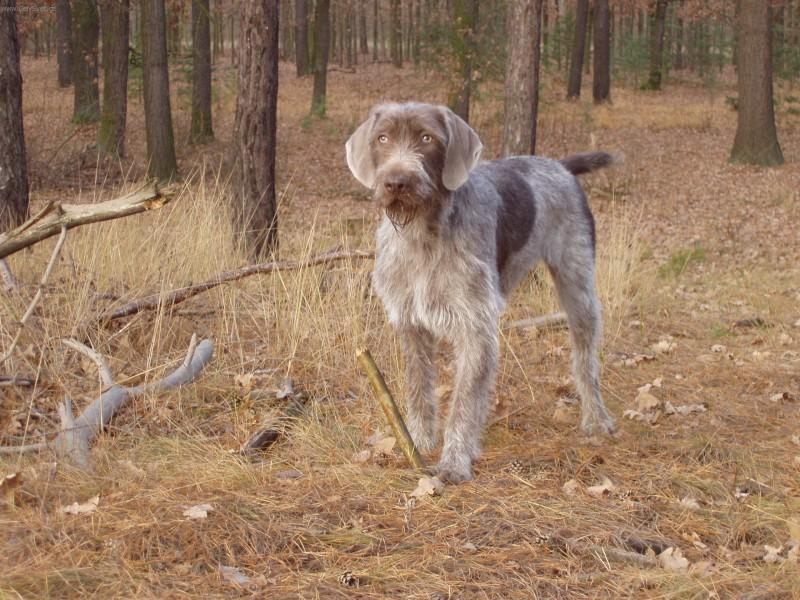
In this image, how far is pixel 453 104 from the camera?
55.9ft

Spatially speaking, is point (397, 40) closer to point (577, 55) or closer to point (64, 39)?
point (577, 55)

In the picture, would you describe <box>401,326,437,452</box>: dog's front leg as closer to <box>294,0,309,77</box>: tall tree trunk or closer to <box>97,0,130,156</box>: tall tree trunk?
<box>97,0,130,156</box>: tall tree trunk

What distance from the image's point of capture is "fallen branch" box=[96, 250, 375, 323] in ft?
18.5

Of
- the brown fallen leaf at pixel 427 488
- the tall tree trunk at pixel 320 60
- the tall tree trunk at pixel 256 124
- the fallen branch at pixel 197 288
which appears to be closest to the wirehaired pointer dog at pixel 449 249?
the brown fallen leaf at pixel 427 488

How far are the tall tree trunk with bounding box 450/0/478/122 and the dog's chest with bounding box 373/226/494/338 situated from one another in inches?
503

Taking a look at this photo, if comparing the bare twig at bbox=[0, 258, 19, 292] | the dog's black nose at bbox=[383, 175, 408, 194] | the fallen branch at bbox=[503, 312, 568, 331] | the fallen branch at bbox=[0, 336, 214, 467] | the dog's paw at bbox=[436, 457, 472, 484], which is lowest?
the fallen branch at bbox=[503, 312, 568, 331]

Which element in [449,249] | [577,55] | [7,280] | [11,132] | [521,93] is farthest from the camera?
[577,55]

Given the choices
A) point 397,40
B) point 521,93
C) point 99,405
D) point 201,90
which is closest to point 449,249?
point 99,405

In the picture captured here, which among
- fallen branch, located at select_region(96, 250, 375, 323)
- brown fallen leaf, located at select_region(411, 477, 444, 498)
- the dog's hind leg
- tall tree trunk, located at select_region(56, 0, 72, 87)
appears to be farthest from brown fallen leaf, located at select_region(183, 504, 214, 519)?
tall tree trunk, located at select_region(56, 0, 72, 87)

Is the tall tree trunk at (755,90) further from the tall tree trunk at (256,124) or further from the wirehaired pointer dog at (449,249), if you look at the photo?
the wirehaired pointer dog at (449,249)

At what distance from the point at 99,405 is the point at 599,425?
2.65 metres

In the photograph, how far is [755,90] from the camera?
1722 cm

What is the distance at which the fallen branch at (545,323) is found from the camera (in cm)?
692

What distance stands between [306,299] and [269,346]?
1.31ft
